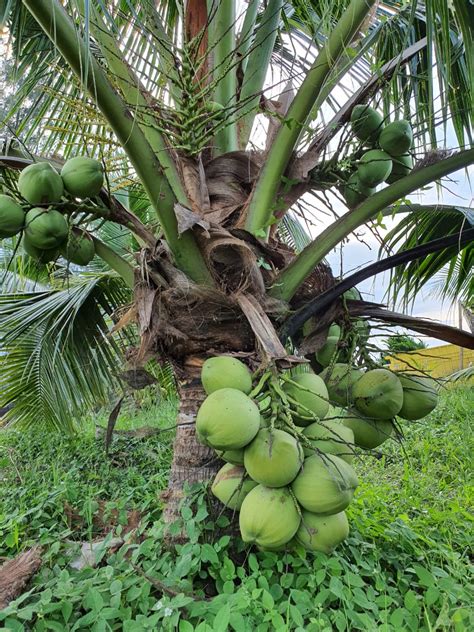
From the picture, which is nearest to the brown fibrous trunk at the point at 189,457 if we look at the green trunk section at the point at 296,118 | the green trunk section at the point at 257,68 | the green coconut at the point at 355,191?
the green trunk section at the point at 296,118

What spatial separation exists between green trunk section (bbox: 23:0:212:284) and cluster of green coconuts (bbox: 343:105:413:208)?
24.1 inches

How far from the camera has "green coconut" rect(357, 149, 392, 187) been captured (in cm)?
168

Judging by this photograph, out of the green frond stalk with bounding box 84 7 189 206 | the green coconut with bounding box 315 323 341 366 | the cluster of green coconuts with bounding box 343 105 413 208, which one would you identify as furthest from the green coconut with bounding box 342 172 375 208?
the green frond stalk with bounding box 84 7 189 206

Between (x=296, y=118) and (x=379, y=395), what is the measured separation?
906 millimetres

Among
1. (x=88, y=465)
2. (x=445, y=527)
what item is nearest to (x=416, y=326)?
(x=445, y=527)

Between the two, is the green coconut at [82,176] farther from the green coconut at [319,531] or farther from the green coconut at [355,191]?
the green coconut at [319,531]

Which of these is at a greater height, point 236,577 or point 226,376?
point 226,376

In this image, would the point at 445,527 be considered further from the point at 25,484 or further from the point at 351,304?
the point at 25,484

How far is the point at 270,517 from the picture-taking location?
45.5 inches

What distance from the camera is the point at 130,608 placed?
129 cm

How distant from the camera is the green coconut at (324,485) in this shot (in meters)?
1.15

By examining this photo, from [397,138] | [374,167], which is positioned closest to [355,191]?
[374,167]

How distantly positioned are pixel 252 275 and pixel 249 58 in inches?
41.8

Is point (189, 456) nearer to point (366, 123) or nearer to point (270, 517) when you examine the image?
point (270, 517)
